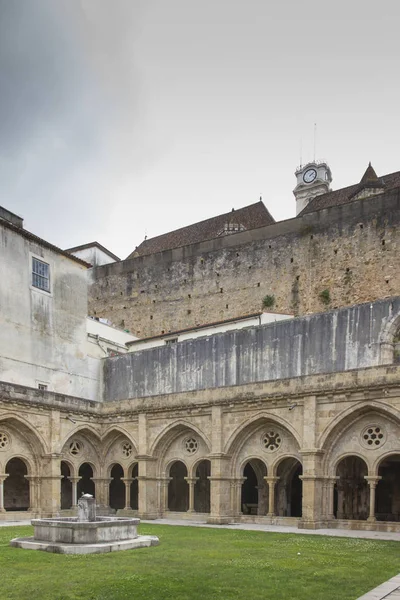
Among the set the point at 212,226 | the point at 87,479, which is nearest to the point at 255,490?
the point at 87,479

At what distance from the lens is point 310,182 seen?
6066cm

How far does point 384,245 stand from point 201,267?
39.9 feet

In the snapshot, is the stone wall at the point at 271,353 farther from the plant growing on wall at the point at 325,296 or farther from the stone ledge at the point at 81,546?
the plant growing on wall at the point at 325,296

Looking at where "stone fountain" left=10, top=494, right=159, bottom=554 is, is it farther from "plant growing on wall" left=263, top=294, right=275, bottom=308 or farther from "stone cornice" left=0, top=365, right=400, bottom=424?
"plant growing on wall" left=263, top=294, right=275, bottom=308

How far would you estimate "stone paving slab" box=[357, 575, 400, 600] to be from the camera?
797 cm

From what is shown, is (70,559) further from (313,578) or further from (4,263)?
(4,263)

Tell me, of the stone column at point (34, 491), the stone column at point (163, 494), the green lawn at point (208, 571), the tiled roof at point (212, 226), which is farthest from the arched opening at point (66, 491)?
the tiled roof at point (212, 226)

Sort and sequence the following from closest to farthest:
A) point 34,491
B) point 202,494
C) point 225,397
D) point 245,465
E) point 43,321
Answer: point 225,397 < point 34,491 < point 245,465 < point 202,494 < point 43,321

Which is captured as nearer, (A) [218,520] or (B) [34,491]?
(A) [218,520]

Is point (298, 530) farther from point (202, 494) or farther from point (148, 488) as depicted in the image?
point (202, 494)

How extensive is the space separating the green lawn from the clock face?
163 feet

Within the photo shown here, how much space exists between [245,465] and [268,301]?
15.0 m

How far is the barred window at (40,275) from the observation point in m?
27.6

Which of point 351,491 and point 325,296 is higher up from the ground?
point 325,296
